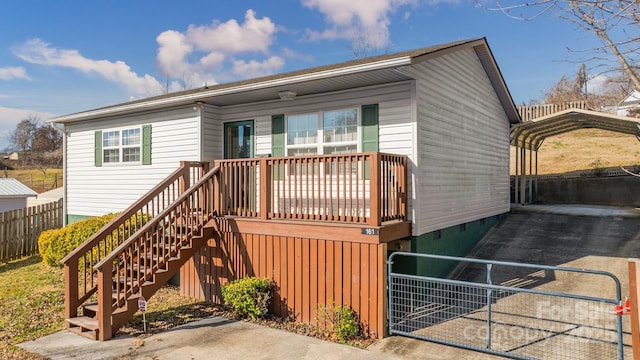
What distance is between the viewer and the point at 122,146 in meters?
11.3

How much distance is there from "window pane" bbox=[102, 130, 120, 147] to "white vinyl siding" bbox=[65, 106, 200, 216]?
198 millimetres

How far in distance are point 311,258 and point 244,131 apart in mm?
4509

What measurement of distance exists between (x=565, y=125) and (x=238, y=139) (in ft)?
38.9

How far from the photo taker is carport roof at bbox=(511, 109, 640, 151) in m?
11.6

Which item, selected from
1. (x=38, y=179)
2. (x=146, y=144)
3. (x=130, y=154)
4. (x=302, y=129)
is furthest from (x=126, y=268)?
(x=38, y=179)

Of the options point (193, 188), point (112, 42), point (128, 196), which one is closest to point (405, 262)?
point (193, 188)

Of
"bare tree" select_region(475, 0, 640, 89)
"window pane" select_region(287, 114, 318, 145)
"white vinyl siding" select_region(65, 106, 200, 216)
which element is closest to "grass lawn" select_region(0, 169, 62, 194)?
"white vinyl siding" select_region(65, 106, 200, 216)

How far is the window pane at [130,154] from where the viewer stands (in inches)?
436

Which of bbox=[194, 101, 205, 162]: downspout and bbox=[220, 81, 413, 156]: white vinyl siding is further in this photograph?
bbox=[194, 101, 205, 162]: downspout

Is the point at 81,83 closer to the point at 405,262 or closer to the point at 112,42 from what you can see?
the point at 112,42

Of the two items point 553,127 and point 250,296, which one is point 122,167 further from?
point 553,127

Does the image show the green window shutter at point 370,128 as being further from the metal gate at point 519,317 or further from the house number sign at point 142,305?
the house number sign at point 142,305

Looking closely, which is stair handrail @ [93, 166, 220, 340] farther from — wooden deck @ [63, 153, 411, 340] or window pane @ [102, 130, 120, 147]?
window pane @ [102, 130, 120, 147]

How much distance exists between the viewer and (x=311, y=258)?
6441 millimetres
